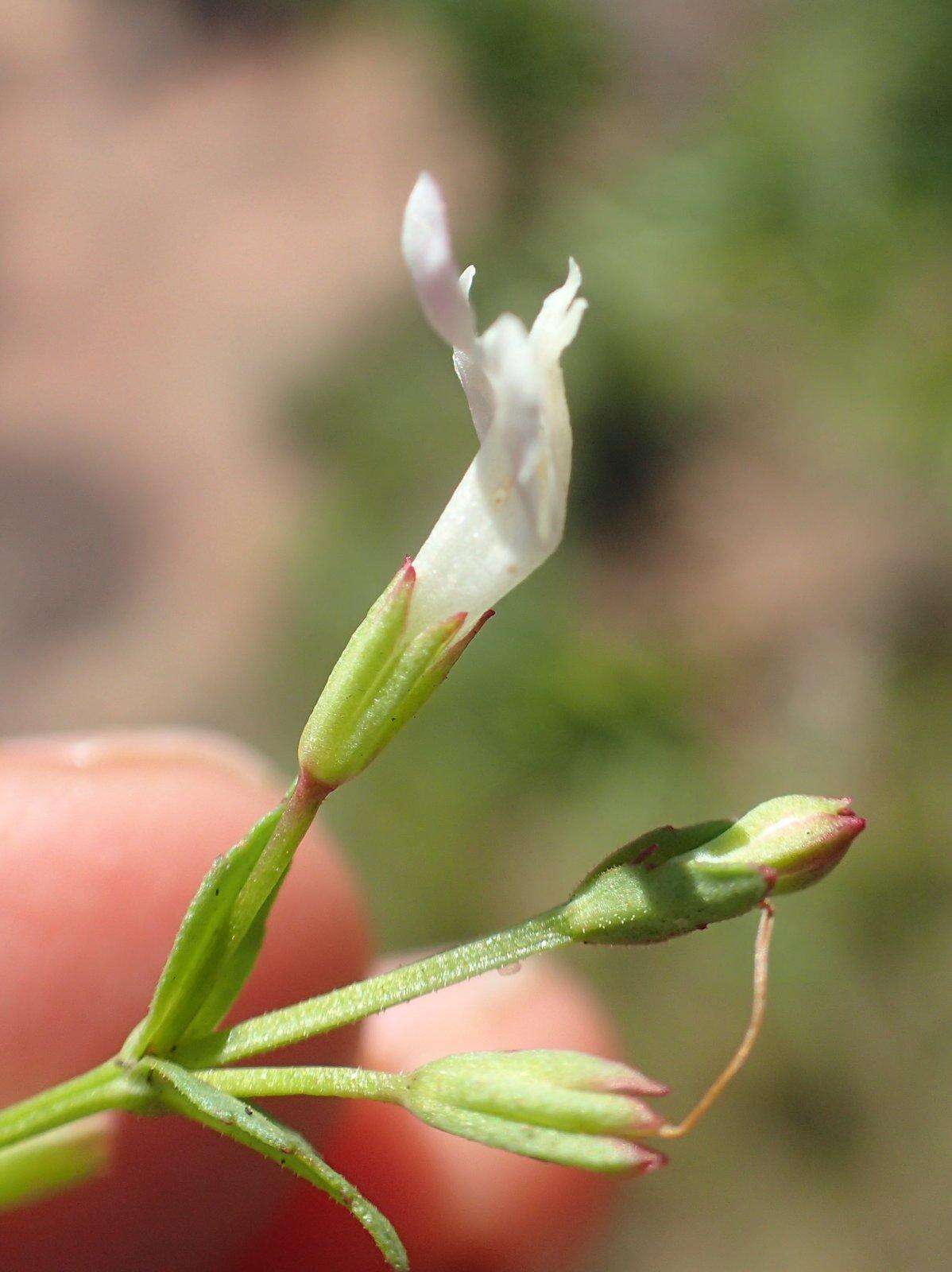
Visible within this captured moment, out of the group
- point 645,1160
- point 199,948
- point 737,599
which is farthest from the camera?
point 737,599

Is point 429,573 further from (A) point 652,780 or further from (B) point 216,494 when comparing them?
(B) point 216,494

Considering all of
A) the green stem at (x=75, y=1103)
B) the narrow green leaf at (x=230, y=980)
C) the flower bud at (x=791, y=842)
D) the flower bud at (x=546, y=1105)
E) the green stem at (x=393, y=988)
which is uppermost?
the narrow green leaf at (x=230, y=980)

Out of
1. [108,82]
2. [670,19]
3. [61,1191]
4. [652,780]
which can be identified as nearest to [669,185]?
[670,19]

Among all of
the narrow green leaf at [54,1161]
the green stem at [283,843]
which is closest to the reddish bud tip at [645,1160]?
the green stem at [283,843]

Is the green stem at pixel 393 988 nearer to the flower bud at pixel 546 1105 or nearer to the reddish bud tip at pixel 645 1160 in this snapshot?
the flower bud at pixel 546 1105

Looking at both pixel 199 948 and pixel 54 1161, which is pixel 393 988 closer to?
pixel 199 948

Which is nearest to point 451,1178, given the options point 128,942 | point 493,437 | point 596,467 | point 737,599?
point 128,942
